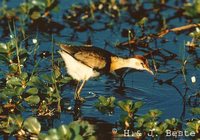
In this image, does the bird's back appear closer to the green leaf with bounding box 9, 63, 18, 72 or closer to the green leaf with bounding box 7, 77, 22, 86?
the green leaf with bounding box 9, 63, 18, 72

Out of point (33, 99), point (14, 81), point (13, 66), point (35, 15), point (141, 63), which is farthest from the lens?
point (35, 15)

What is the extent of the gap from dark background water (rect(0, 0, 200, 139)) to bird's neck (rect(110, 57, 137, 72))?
24cm

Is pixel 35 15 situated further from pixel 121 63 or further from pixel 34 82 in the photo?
pixel 34 82

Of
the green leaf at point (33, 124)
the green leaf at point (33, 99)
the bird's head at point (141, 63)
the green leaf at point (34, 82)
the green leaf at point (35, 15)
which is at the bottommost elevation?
the green leaf at point (33, 124)

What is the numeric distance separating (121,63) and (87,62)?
758 millimetres

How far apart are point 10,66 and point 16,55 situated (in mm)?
329

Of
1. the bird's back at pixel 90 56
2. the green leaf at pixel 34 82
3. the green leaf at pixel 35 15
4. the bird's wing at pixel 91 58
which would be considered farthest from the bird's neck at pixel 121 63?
the green leaf at pixel 35 15

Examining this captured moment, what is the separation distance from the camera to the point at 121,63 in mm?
8500

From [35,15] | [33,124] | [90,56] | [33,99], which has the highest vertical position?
[35,15]

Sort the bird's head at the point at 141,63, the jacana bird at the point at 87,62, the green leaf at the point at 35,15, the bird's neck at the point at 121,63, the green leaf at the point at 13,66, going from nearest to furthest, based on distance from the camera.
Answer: the green leaf at the point at 13,66 < the jacana bird at the point at 87,62 < the bird's head at the point at 141,63 < the bird's neck at the point at 121,63 < the green leaf at the point at 35,15

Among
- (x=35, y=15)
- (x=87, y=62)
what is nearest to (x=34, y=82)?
(x=87, y=62)

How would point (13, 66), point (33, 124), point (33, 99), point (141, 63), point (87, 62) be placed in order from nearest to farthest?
point (33, 124), point (33, 99), point (13, 66), point (87, 62), point (141, 63)

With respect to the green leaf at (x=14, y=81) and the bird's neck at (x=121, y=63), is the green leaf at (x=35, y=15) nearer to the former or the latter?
the bird's neck at (x=121, y=63)

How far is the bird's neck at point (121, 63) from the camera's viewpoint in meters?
8.42
